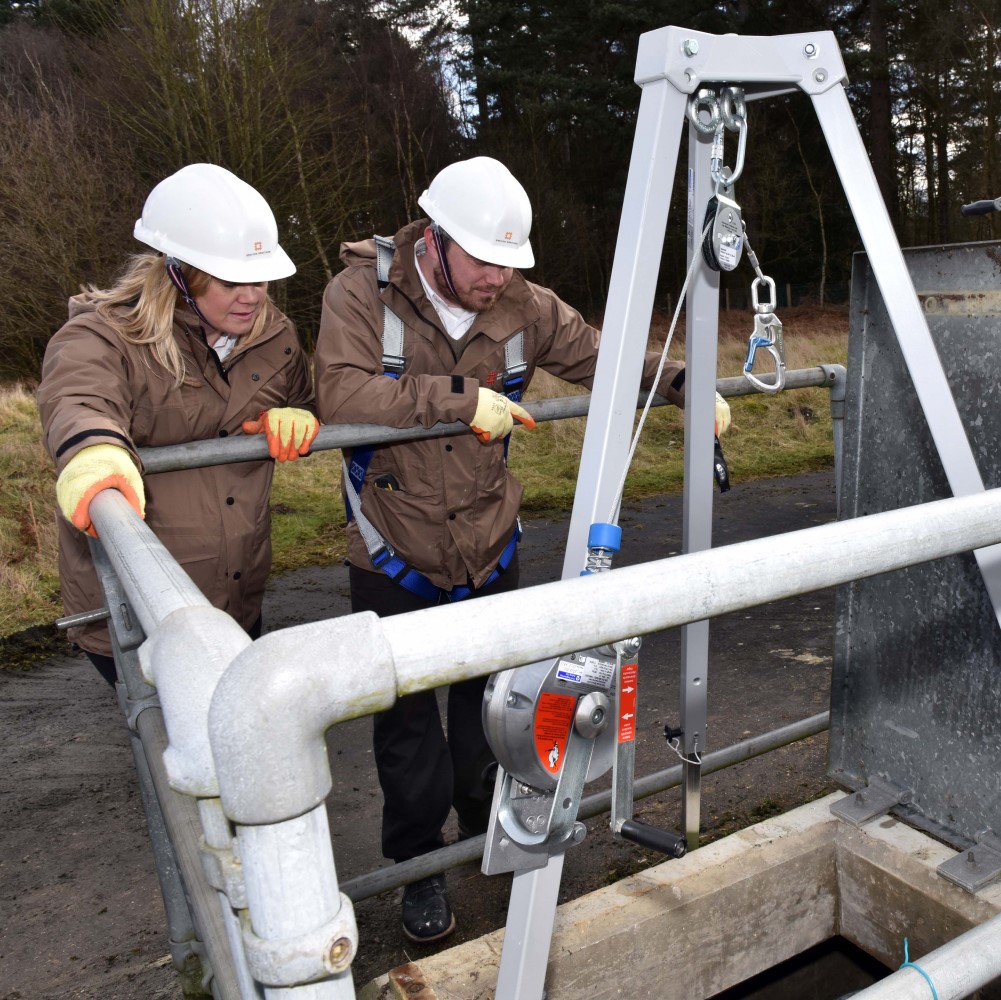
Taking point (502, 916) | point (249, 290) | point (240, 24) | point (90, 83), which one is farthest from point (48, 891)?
point (90, 83)

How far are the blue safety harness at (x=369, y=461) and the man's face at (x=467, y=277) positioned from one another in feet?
0.43

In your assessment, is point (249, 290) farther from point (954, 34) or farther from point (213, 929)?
point (954, 34)

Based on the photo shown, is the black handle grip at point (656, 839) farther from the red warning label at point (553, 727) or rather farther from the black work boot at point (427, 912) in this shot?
the black work boot at point (427, 912)

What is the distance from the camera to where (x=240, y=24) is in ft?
43.2

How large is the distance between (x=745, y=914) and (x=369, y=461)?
4.93 ft

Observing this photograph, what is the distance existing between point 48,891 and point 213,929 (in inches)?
93.8

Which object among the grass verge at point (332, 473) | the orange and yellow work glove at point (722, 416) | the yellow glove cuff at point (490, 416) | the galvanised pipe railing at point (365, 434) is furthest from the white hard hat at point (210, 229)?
the grass verge at point (332, 473)

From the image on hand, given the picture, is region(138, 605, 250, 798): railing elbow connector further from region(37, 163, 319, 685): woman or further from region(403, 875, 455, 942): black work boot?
region(403, 875, 455, 942): black work boot

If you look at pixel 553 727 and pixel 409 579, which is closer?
pixel 553 727

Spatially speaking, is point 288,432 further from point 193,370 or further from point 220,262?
point 220,262

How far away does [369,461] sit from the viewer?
2721 millimetres

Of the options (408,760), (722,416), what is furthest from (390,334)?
(408,760)

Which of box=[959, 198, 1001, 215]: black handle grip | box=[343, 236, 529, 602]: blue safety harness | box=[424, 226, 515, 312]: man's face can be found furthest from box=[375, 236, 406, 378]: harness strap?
box=[959, 198, 1001, 215]: black handle grip

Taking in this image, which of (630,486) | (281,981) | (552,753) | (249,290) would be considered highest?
(249,290)
